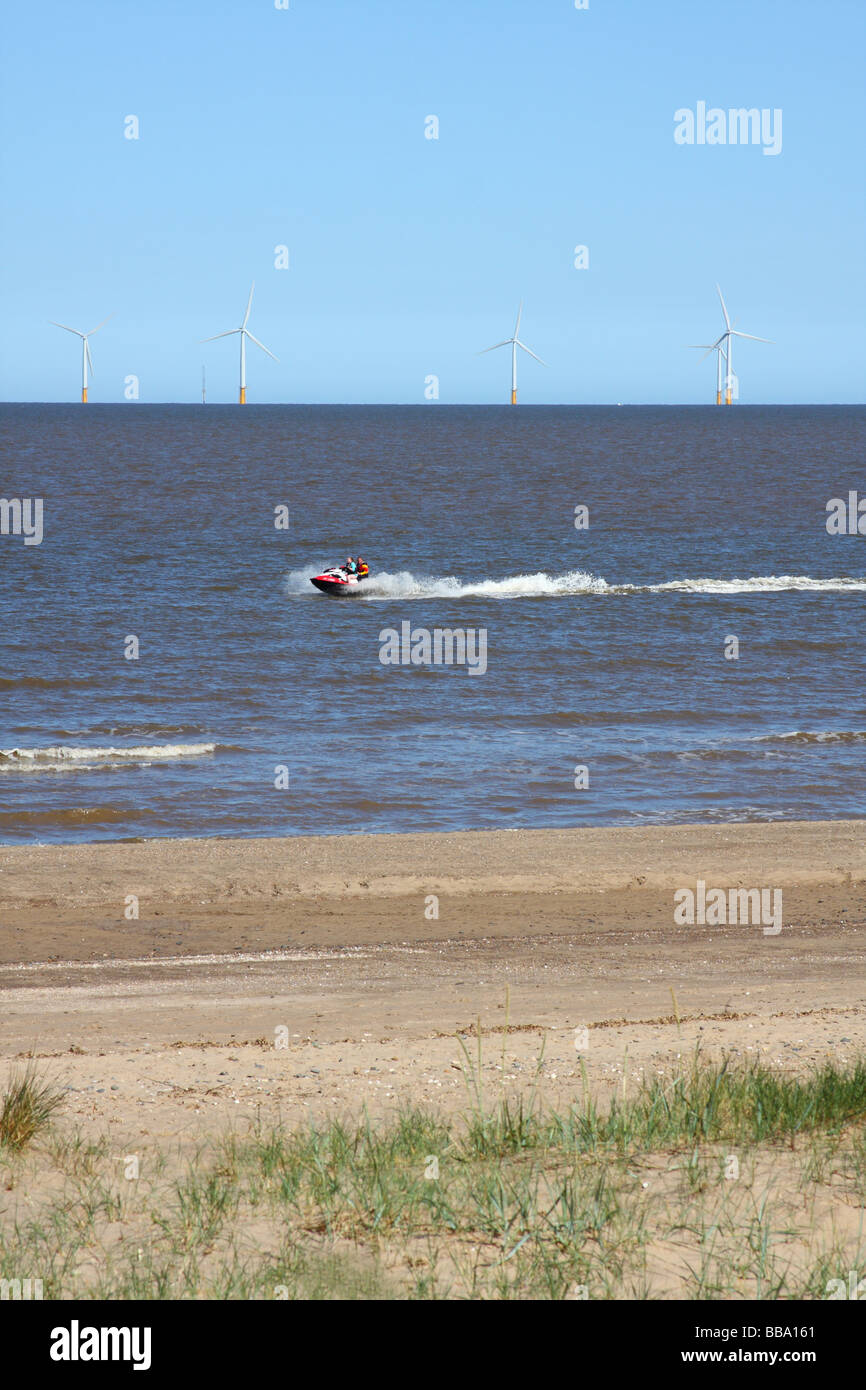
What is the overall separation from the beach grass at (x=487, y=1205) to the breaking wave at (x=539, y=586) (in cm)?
3579

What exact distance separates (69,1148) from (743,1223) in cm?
365

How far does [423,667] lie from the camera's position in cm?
3192

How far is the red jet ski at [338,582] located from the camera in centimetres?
4250

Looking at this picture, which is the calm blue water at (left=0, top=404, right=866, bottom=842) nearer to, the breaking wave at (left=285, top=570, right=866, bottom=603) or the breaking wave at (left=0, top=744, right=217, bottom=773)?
the breaking wave at (left=0, top=744, right=217, bottom=773)

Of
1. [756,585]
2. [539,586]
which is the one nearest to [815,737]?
[539,586]

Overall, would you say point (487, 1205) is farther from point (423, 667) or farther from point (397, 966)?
point (423, 667)

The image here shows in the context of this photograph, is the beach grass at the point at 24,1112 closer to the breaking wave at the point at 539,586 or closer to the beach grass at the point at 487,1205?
the beach grass at the point at 487,1205

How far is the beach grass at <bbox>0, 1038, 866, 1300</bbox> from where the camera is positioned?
5.61m

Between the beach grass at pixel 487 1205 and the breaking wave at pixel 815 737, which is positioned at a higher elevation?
the breaking wave at pixel 815 737

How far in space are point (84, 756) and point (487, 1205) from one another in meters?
17.6

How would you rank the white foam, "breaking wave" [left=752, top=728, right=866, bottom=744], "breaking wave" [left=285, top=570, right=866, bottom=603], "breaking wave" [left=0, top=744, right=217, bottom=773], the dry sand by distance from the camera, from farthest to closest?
the white foam
"breaking wave" [left=285, top=570, right=866, bottom=603]
"breaking wave" [left=752, top=728, right=866, bottom=744]
"breaking wave" [left=0, top=744, right=217, bottom=773]
the dry sand

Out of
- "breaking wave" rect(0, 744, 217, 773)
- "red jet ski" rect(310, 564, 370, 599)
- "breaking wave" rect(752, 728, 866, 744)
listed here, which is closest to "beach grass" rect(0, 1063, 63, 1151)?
"breaking wave" rect(0, 744, 217, 773)

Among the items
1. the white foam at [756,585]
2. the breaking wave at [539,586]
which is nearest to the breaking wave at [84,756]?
the breaking wave at [539,586]

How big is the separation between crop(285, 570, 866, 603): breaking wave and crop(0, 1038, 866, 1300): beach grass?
35794 mm
